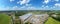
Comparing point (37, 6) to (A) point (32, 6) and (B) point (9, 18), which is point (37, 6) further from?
(B) point (9, 18)

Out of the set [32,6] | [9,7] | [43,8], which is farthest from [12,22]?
[43,8]

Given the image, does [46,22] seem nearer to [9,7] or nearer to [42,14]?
[42,14]

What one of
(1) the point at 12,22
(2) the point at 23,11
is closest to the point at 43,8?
(2) the point at 23,11

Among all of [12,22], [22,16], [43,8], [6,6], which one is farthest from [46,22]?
[6,6]

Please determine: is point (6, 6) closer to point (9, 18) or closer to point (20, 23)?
point (9, 18)

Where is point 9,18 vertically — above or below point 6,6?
below

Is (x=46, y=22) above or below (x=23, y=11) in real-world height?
below

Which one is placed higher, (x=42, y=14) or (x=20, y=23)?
(x=42, y=14)
